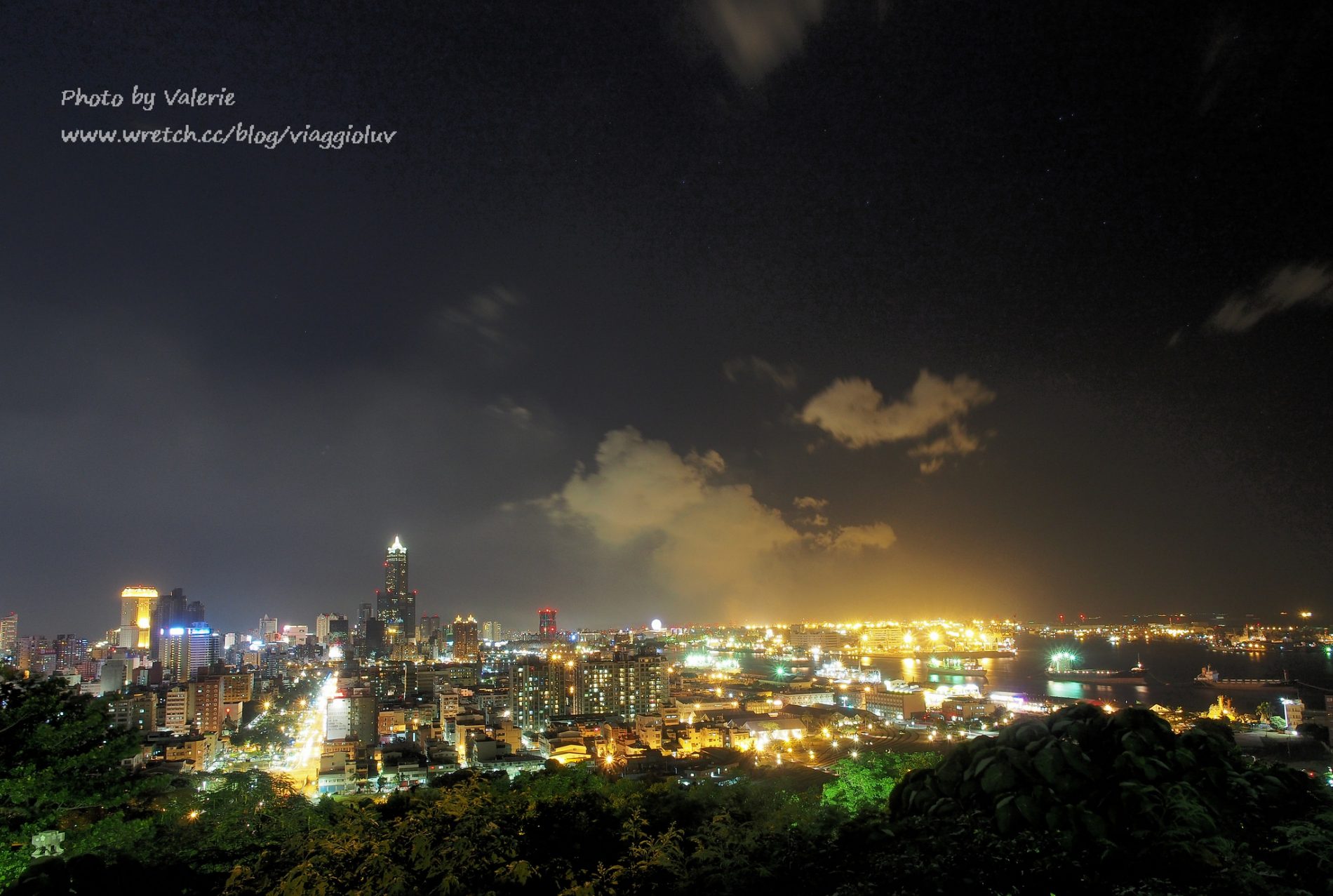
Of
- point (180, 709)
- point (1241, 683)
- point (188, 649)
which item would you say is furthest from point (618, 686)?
point (188, 649)

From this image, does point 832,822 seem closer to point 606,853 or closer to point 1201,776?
point 606,853

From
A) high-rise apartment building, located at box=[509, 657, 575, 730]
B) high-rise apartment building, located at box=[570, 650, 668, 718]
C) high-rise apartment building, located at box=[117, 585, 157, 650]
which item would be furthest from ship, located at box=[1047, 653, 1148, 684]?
high-rise apartment building, located at box=[117, 585, 157, 650]

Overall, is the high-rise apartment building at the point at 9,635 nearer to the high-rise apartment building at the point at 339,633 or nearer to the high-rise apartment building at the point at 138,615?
the high-rise apartment building at the point at 138,615

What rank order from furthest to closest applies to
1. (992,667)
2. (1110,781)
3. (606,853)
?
1. (992,667)
2. (606,853)
3. (1110,781)

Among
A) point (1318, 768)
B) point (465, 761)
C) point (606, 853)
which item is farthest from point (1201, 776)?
point (465, 761)

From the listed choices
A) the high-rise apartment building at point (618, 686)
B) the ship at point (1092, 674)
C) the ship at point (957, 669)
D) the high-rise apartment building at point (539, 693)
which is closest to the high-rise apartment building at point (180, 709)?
the high-rise apartment building at point (539, 693)

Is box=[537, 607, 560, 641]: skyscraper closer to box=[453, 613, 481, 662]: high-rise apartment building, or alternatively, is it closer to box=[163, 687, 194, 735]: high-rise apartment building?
box=[453, 613, 481, 662]: high-rise apartment building
